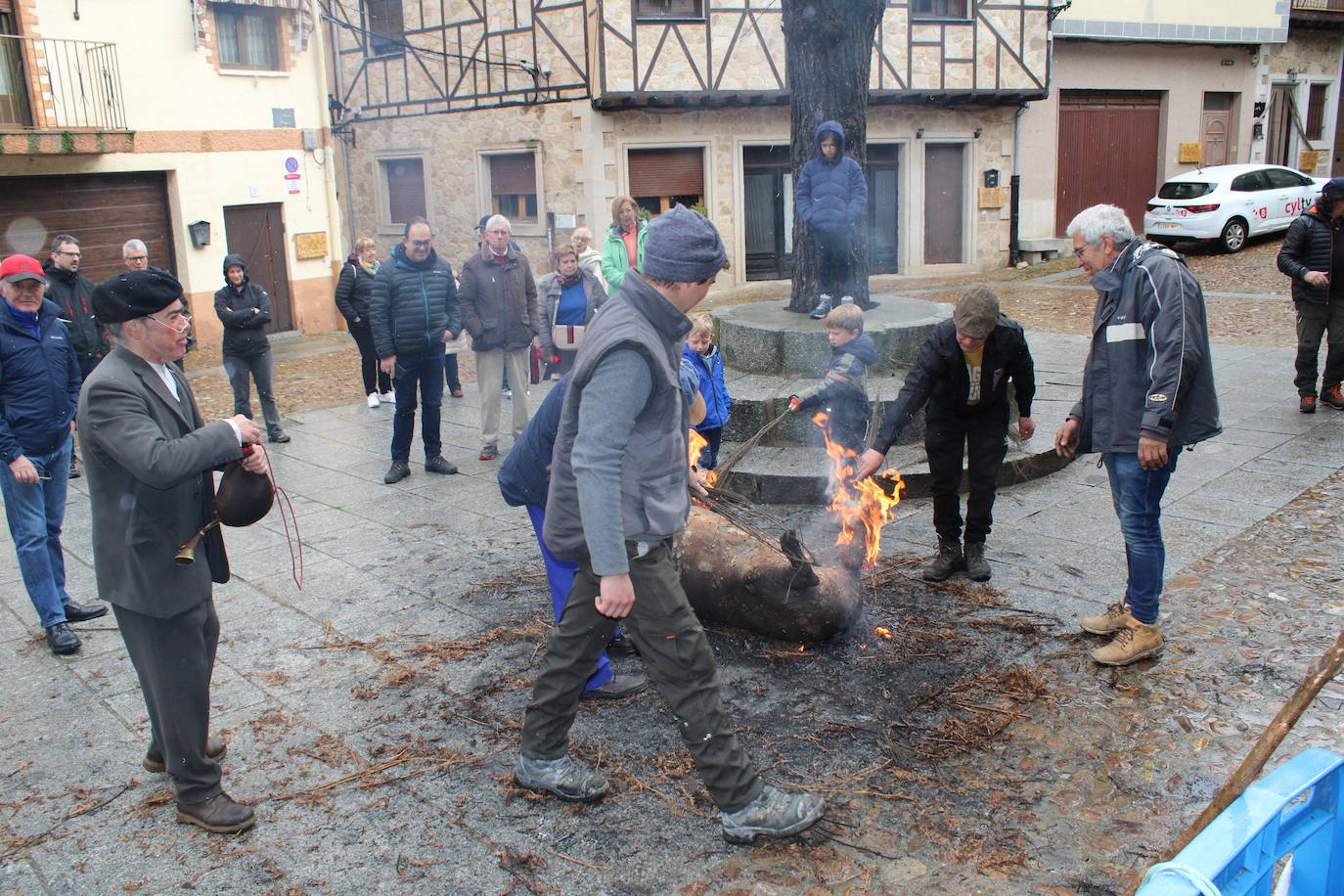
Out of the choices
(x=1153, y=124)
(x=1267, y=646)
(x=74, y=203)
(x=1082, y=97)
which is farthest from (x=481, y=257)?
(x=1153, y=124)

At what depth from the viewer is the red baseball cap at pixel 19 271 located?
5.25 m

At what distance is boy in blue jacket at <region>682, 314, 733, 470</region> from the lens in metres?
6.05

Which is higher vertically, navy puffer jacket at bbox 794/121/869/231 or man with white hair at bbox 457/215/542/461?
navy puffer jacket at bbox 794/121/869/231

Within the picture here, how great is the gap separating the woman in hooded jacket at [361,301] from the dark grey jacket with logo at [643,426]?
7302 mm

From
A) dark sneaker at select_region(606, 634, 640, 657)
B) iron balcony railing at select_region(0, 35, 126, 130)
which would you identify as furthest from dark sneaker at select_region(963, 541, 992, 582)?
iron balcony railing at select_region(0, 35, 126, 130)

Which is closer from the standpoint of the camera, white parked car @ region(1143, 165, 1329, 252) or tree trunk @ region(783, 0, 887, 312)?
tree trunk @ region(783, 0, 887, 312)

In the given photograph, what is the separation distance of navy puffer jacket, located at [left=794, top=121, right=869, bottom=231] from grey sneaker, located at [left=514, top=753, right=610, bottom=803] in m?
5.45

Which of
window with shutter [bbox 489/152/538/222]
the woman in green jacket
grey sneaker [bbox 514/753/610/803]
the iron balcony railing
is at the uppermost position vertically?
the iron balcony railing

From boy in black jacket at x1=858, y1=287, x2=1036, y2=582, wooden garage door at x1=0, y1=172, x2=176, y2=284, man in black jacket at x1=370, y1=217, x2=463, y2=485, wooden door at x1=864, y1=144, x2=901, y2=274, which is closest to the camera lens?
boy in black jacket at x1=858, y1=287, x2=1036, y2=582

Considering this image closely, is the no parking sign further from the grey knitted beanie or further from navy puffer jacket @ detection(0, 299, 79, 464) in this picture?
the grey knitted beanie

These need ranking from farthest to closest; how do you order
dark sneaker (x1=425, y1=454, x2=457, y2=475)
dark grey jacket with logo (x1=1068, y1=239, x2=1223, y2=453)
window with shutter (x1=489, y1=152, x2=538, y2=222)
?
window with shutter (x1=489, y1=152, x2=538, y2=222) → dark sneaker (x1=425, y1=454, x2=457, y2=475) → dark grey jacket with logo (x1=1068, y1=239, x2=1223, y2=453)

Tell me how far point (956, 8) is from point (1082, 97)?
160 inches

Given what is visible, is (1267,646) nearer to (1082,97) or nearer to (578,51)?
(578,51)

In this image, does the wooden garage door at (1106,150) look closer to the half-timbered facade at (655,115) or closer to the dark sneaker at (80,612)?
the half-timbered facade at (655,115)
